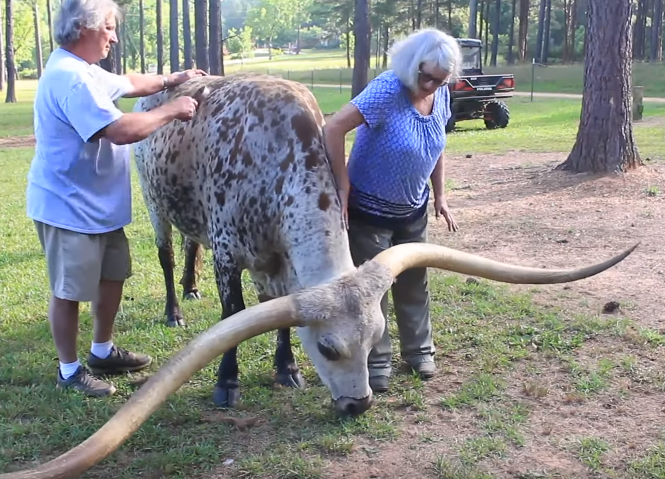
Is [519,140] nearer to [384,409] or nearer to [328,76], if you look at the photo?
[384,409]

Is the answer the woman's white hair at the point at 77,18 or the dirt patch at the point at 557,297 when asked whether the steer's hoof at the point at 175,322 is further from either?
the woman's white hair at the point at 77,18

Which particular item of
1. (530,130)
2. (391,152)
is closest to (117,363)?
(391,152)

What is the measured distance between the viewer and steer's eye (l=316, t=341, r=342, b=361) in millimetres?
3715

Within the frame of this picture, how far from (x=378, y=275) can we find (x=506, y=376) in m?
1.56

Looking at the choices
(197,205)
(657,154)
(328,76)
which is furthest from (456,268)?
(328,76)

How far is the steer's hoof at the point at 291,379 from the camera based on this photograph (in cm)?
480

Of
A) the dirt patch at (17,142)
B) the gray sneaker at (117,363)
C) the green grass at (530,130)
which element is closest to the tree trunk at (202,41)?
the green grass at (530,130)

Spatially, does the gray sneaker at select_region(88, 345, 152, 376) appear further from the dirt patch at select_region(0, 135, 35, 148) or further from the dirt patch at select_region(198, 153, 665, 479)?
the dirt patch at select_region(0, 135, 35, 148)

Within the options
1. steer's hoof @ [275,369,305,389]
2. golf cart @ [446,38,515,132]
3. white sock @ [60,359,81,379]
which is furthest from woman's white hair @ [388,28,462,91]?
golf cart @ [446,38,515,132]

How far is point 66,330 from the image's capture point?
4566 mm

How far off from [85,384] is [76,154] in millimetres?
1415

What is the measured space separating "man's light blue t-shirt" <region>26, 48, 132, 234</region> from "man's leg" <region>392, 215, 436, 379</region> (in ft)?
5.88

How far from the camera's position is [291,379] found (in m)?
4.81

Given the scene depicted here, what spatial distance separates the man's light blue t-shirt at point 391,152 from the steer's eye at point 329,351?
1.12 m
